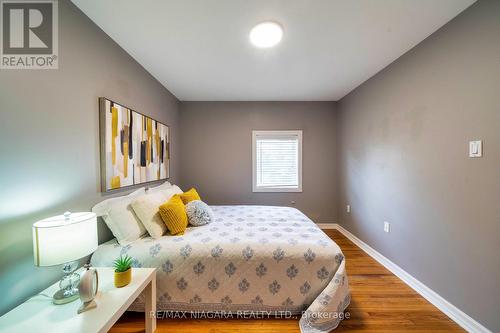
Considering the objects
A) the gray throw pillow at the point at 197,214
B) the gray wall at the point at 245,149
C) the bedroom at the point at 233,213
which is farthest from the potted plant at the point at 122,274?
the gray wall at the point at 245,149

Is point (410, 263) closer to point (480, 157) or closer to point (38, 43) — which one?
point (480, 157)

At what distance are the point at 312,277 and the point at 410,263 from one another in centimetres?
130

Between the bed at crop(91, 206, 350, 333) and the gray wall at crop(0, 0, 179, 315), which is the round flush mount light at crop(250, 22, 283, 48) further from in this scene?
the bed at crop(91, 206, 350, 333)

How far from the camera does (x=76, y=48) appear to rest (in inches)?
57.9

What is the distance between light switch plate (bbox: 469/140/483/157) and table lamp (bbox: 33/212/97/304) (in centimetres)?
274

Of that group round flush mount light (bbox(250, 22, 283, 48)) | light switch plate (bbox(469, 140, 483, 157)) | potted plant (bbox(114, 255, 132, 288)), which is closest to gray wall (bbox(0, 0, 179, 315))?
potted plant (bbox(114, 255, 132, 288))

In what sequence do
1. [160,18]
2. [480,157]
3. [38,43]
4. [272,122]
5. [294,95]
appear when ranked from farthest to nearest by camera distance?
[272,122]
[294,95]
[160,18]
[480,157]
[38,43]

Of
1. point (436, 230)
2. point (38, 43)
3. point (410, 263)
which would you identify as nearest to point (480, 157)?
point (436, 230)

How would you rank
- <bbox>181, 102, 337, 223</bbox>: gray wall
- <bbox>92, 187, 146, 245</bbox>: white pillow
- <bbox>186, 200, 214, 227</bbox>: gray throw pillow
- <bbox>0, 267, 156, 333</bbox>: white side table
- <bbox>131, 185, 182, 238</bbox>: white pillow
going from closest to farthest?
<bbox>0, 267, 156, 333</bbox>: white side table, <bbox>92, 187, 146, 245</bbox>: white pillow, <bbox>131, 185, 182, 238</bbox>: white pillow, <bbox>186, 200, 214, 227</bbox>: gray throw pillow, <bbox>181, 102, 337, 223</bbox>: gray wall

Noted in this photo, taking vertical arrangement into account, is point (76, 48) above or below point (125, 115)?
above

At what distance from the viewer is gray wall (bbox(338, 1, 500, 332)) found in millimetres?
1363

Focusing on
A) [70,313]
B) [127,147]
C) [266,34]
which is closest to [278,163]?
[266,34]

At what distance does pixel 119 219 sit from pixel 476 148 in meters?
2.95

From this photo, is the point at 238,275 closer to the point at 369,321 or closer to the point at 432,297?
the point at 369,321
